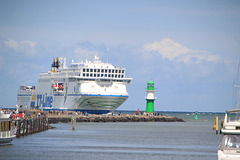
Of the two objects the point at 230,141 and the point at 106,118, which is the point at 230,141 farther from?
the point at 106,118

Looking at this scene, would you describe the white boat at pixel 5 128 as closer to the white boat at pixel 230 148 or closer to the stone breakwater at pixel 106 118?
the white boat at pixel 230 148

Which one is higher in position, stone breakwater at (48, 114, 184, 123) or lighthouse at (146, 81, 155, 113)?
lighthouse at (146, 81, 155, 113)

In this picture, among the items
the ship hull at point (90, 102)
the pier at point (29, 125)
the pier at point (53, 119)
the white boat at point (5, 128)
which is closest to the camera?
the white boat at point (5, 128)

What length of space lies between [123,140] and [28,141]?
8.95 meters

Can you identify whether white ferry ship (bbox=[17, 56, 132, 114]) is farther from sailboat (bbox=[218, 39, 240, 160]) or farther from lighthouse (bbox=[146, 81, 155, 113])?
sailboat (bbox=[218, 39, 240, 160])

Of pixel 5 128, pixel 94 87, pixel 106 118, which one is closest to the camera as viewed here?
pixel 5 128

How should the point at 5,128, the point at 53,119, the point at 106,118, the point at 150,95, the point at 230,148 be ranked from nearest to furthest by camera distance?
the point at 230,148 → the point at 5,128 → the point at 53,119 → the point at 106,118 → the point at 150,95

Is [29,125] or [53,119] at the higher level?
[53,119]

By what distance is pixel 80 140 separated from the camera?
46750 mm

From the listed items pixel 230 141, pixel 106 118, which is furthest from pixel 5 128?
pixel 106 118

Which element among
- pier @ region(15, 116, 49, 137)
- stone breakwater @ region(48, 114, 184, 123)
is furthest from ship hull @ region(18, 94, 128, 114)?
pier @ region(15, 116, 49, 137)

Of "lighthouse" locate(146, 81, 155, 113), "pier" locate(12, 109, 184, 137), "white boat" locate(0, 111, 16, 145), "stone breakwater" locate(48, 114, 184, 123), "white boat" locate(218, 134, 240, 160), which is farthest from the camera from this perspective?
"lighthouse" locate(146, 81, 155, 113)

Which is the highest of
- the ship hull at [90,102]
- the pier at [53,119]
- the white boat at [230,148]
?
the ship hull at [90,102]

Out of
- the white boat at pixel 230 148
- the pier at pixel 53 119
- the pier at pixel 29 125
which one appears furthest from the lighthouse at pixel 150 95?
the white boat at pixel 230 148
